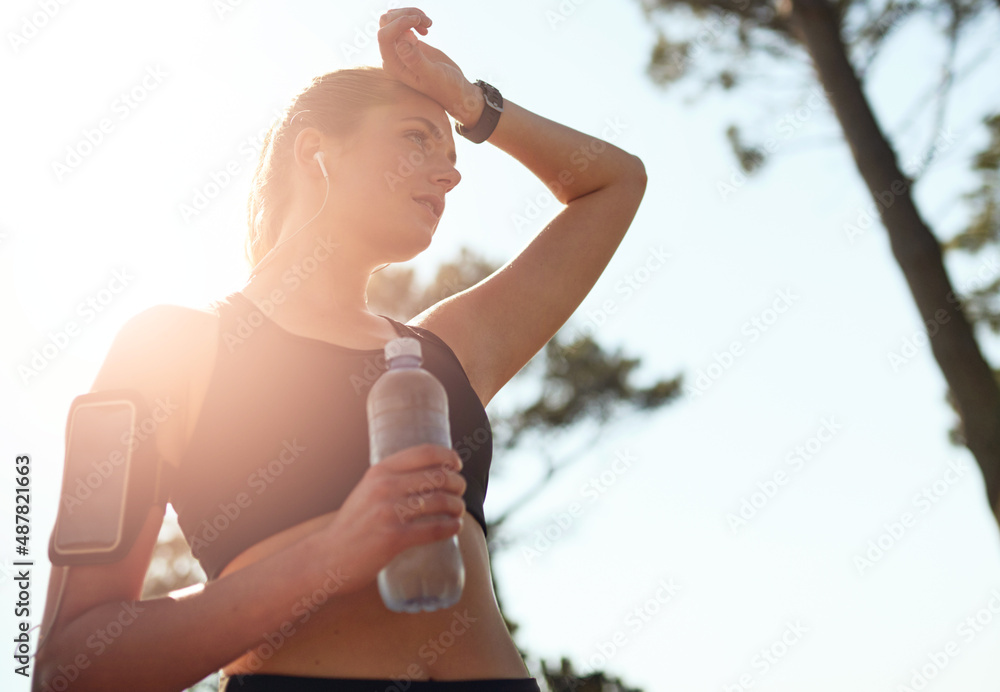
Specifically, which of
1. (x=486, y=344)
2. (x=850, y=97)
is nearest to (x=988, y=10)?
(x=850, y=97)

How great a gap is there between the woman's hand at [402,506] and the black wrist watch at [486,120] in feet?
5.90

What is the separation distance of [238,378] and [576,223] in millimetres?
1505

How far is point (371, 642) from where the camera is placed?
1.77 meters

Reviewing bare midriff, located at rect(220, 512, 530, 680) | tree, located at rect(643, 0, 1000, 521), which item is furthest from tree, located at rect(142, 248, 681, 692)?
bare midriff, located at rect(220, 512, 530, 680)

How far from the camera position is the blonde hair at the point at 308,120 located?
2.52 m

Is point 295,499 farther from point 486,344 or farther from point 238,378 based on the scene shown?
point 486,344

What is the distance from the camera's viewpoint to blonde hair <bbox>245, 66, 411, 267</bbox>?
8.27ft

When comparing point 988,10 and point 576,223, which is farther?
point 988,10

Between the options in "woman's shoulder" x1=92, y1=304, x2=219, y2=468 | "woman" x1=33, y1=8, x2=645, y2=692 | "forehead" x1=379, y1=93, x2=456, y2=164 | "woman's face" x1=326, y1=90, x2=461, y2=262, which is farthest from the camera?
"forehead" x1=379, y1=93, x2=456, y2=164

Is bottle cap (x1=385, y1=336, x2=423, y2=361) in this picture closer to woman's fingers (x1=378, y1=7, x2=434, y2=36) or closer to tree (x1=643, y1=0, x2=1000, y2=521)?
woman's fingers (x1=378, y1=7, x2=434, y2=36)

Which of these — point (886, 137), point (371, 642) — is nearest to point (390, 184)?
point (371, 642)

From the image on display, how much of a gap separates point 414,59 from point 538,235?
77cm

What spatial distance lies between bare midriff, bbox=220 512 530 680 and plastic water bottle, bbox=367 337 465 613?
0.14 m

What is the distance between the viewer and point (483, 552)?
2084mm
